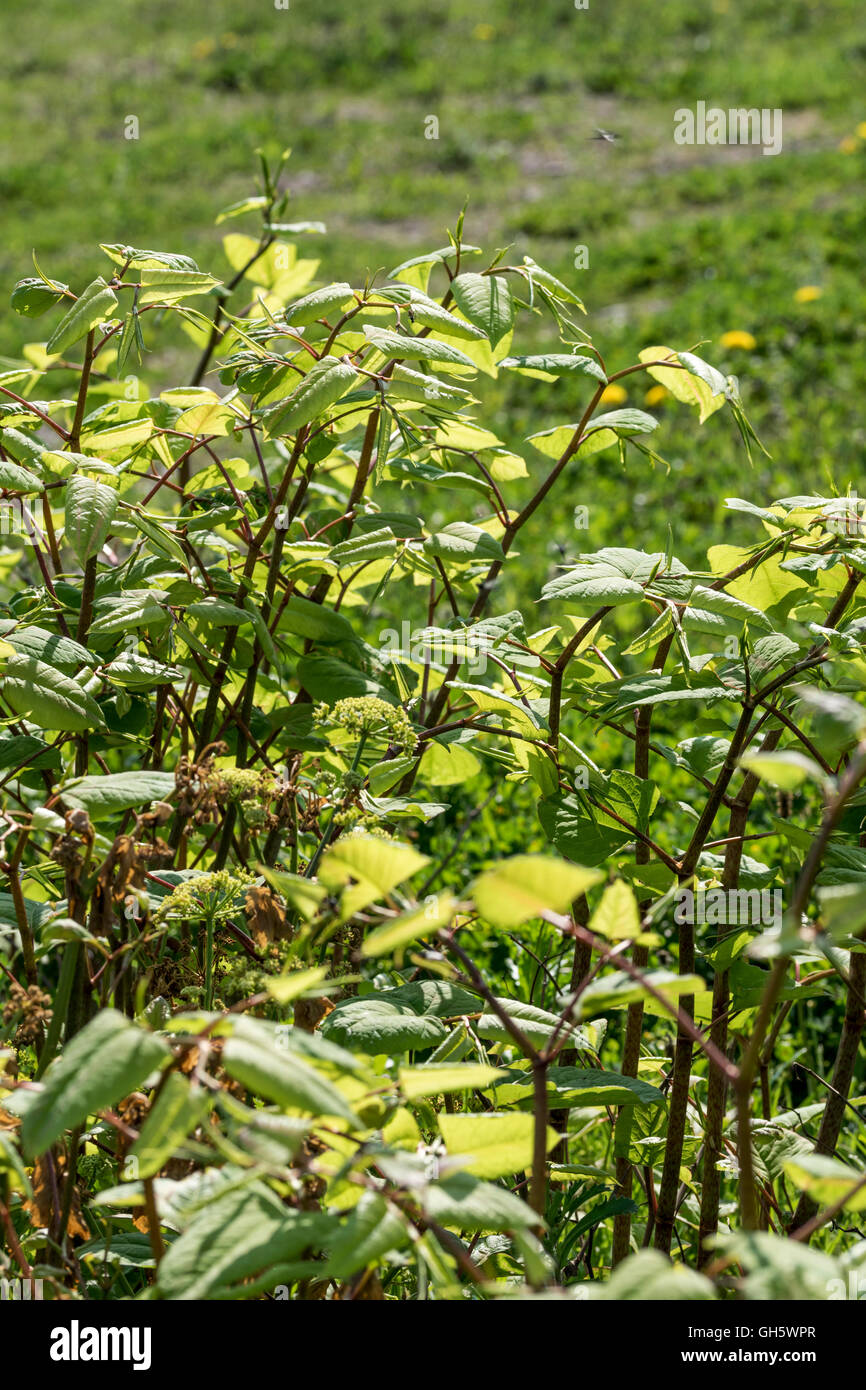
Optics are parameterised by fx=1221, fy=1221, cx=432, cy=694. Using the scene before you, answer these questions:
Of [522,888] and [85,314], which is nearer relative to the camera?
[522,888]

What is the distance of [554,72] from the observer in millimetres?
13883

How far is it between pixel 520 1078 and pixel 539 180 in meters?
11.7

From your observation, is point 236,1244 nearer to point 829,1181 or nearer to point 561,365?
point 829,1181

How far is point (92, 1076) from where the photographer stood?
71 centimetres

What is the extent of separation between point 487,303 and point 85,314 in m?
0.42

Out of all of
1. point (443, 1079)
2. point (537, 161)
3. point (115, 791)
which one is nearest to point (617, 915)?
point (443, 1079)

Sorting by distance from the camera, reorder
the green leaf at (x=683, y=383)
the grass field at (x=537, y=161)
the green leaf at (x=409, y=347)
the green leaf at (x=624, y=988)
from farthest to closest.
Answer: the grass field at (x=537, y=161) → the green leaf at (x=683, y=383) → the green leaf at (x=409, y=347) → the green leaf at (x=624, y=988)

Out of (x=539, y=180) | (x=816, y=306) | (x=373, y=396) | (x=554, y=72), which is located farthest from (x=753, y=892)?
(x=554, y=72)

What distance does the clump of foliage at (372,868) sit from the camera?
29.8 inches

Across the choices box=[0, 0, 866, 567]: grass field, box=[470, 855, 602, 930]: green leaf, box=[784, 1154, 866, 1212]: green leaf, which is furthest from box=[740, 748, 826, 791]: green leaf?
box=[0, 0, 866, 567]: grass field

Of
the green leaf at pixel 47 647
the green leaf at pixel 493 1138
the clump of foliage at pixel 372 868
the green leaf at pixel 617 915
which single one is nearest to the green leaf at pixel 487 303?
the clump of foliage at pixel 372 868

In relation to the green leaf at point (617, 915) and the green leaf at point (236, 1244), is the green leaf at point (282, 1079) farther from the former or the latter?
the green leaf at point (617, 915)

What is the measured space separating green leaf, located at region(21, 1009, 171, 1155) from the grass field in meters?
4.04
